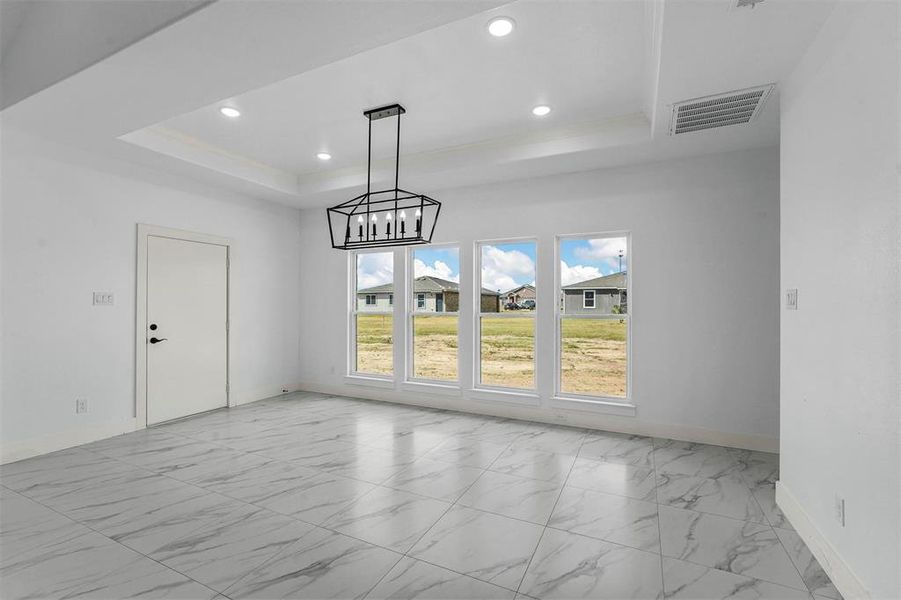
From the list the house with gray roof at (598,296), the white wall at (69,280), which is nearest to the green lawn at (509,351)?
the house with gray roof at (598,296)

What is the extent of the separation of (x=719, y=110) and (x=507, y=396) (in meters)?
3.25

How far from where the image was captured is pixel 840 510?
1.90m

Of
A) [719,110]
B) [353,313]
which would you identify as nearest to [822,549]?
[719,110]

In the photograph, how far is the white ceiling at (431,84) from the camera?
208 centimetres

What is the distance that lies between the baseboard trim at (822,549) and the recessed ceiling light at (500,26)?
314 centimetres

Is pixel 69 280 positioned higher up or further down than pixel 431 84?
further down

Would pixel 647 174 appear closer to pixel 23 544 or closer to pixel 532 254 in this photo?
pixel 532 254

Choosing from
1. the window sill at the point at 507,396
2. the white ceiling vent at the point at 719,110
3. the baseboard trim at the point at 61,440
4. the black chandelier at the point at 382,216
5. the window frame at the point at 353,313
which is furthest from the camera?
the window frame at the point at 353,313

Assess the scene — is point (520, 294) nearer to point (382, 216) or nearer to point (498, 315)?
point (498, 315)

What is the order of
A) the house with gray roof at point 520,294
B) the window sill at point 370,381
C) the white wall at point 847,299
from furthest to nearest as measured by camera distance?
the window sill at point 370,381
the house with gray roof at point 520,294
the white wall at point 847,299

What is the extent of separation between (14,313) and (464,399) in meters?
4.19

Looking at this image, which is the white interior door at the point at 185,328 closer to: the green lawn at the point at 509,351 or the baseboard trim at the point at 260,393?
the baseboard trim at the point at 260,393

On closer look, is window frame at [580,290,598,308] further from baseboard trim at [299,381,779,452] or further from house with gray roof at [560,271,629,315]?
baseboard trim at [299,381,779,452]

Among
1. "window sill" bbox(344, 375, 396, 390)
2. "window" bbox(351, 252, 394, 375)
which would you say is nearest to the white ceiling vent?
"window" bbox(351, 252, 394, 375)
